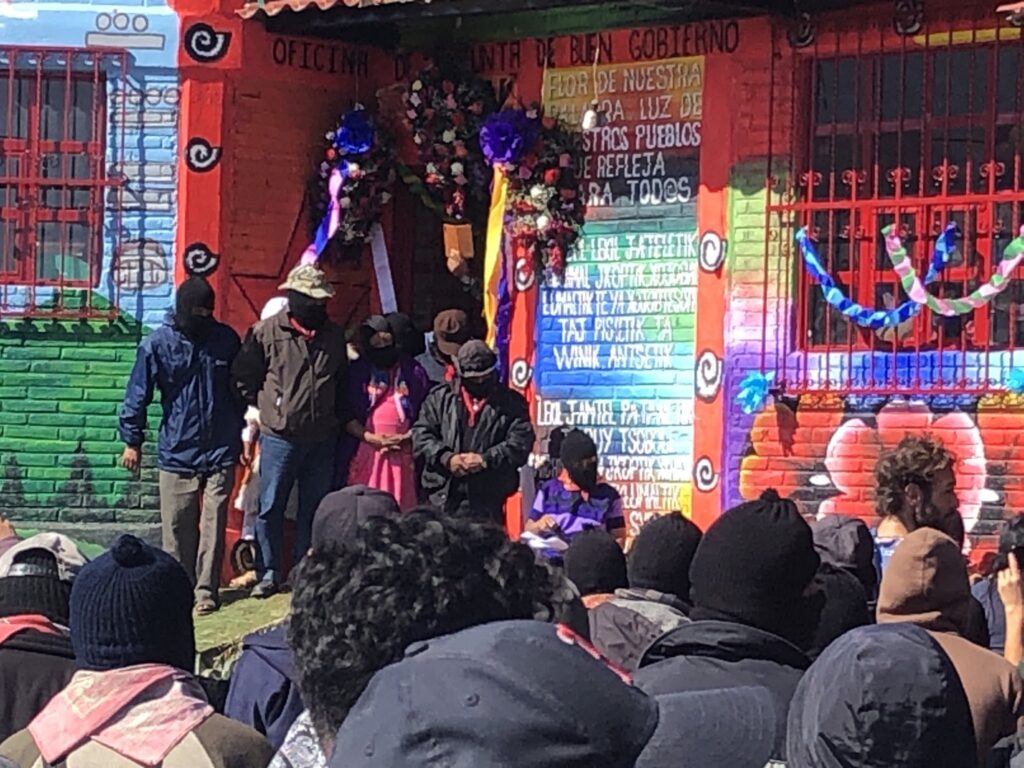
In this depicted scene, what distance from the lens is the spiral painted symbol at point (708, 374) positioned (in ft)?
34.2

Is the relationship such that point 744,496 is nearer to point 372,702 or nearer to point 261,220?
Result: point 261,220

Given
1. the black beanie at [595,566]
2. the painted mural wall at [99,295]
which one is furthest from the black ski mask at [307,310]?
the black beanie at [595,566]

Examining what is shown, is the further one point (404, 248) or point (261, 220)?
point (404, 248)

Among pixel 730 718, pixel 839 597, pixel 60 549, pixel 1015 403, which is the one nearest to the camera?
pixel 730 718

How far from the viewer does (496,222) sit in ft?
37.0

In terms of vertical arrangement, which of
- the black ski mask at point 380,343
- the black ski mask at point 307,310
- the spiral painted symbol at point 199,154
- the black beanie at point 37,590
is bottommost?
the black beanie at point 37,590

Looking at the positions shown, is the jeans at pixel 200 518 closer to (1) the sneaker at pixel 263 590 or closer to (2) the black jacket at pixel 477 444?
(1) the sneaker at pixel 263 590

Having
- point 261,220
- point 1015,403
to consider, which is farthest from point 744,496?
point 261,220

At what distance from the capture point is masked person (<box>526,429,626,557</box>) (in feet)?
29.3

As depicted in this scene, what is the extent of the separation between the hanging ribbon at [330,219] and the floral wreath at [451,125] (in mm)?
499

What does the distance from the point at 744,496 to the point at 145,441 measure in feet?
11.0

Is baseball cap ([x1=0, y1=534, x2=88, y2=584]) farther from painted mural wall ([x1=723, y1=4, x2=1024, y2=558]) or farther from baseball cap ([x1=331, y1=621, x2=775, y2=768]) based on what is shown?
painted mural wall ([x1=723, y1=4, x2=1024, y2=558])

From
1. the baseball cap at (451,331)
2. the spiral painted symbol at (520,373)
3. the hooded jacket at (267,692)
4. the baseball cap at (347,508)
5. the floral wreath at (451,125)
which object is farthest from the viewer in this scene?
the floral wreath at (451,125)

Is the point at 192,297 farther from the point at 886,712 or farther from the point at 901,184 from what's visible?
the point at 886,712
